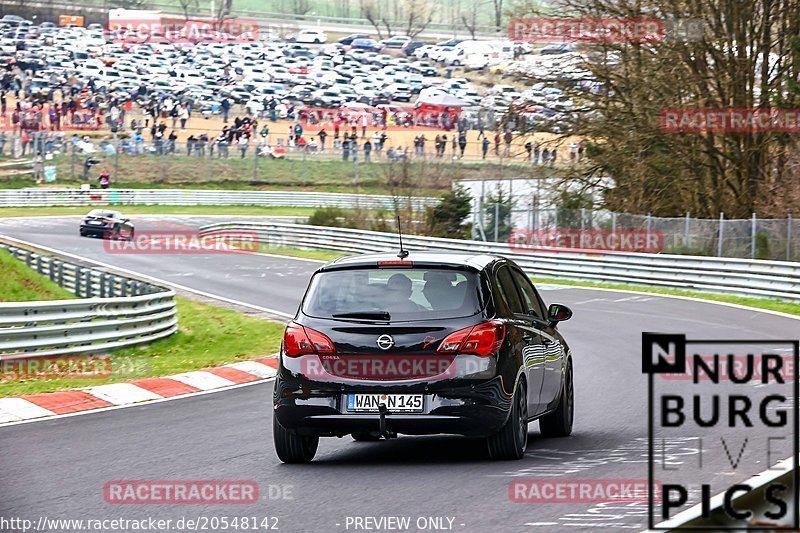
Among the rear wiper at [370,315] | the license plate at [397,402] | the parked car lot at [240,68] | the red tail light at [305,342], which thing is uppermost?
the parked car lot at [240,68]

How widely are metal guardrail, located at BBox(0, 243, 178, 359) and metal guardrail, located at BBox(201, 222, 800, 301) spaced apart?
14290 millimetres

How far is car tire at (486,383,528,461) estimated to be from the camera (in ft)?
31.0

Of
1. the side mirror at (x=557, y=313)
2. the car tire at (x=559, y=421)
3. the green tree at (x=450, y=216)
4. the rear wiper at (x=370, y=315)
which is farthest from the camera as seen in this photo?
the green tree at (x=450, y=216)

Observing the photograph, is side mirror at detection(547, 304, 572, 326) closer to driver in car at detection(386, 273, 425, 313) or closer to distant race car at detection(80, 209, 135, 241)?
driver in car at detection(386, 273, 425, 313)

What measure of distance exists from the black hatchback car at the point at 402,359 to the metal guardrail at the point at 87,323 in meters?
8.41

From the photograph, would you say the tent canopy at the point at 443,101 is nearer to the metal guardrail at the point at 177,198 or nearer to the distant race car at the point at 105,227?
the metal guardrail at the point at 177,198

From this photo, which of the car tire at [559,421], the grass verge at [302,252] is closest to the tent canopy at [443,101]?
the grass verge at [302,252]

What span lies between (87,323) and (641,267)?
719 inches

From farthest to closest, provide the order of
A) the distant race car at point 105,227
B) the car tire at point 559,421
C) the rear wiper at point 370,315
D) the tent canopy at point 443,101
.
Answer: the tent canopy at point 443,101 → the distant race car at point 105,227 → the car tire at point 559,421 → the rear wiper at point 370,315

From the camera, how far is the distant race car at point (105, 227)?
48781 millimetres

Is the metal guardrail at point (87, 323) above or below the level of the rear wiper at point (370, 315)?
below

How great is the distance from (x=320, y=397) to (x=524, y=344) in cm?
170

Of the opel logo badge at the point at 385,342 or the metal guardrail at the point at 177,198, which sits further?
the metal guardrail at the point at 177,198

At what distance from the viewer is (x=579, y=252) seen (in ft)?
115
